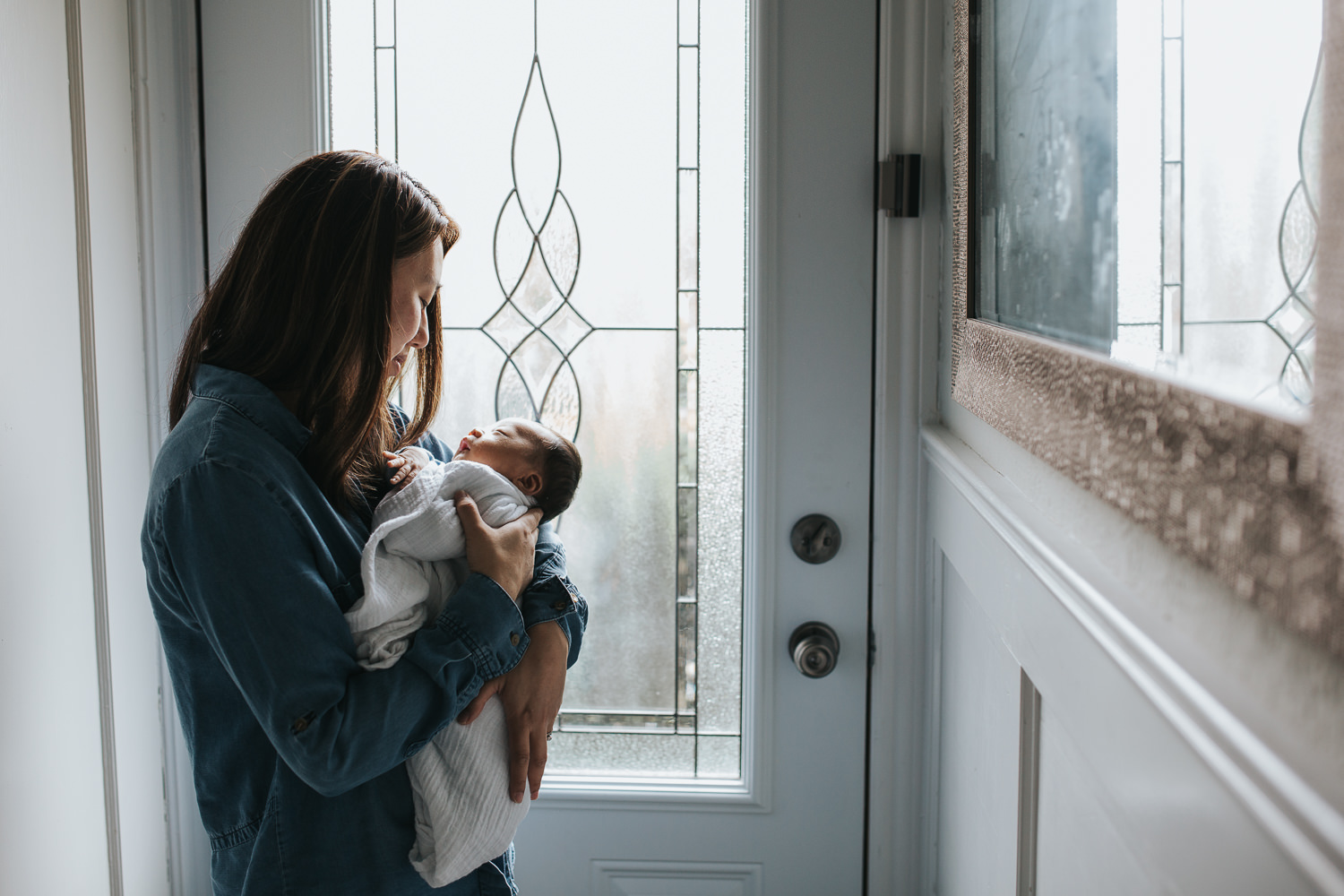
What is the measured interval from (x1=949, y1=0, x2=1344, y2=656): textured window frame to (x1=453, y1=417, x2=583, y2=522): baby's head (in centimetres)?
54

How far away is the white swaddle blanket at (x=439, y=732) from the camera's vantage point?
0.84m

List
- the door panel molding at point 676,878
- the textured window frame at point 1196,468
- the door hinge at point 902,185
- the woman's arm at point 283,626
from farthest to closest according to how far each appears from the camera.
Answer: the door panel molding at point 676,878 → the door hinge at point 902,185 → the woman's arm at point 283,626 → the textured window frame at point 1196,468

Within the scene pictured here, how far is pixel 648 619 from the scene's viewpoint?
4.47 feet

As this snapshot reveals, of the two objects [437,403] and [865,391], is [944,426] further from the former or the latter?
[437,403]

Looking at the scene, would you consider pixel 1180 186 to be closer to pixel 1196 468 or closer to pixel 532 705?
pixel 1196 468

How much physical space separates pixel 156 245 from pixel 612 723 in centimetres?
93

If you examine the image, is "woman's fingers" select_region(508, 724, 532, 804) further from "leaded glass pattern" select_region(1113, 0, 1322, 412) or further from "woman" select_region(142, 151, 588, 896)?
"leaded glass pattern" select_region(1113, 0, 1322, 412)

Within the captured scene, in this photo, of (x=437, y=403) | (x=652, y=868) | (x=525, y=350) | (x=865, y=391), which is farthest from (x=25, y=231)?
(x=652, y=868)

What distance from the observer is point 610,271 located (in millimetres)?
1306

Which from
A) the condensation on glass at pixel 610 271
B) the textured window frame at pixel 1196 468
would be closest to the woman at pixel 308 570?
the condensation on glass at pixel 610 271

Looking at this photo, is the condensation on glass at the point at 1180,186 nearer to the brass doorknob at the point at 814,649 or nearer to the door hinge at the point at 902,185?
the door hinge at the point at 902,185

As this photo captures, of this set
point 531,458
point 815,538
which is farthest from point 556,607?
point 815,538

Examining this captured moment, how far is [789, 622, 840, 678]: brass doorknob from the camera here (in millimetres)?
1295

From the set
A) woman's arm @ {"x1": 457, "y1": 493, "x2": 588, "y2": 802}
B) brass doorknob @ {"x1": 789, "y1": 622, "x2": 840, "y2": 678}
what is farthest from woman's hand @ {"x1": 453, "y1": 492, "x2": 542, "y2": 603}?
brass doorknob @ {"x1": 789, "y1": 622, "x2": 840, "y2": 678}
